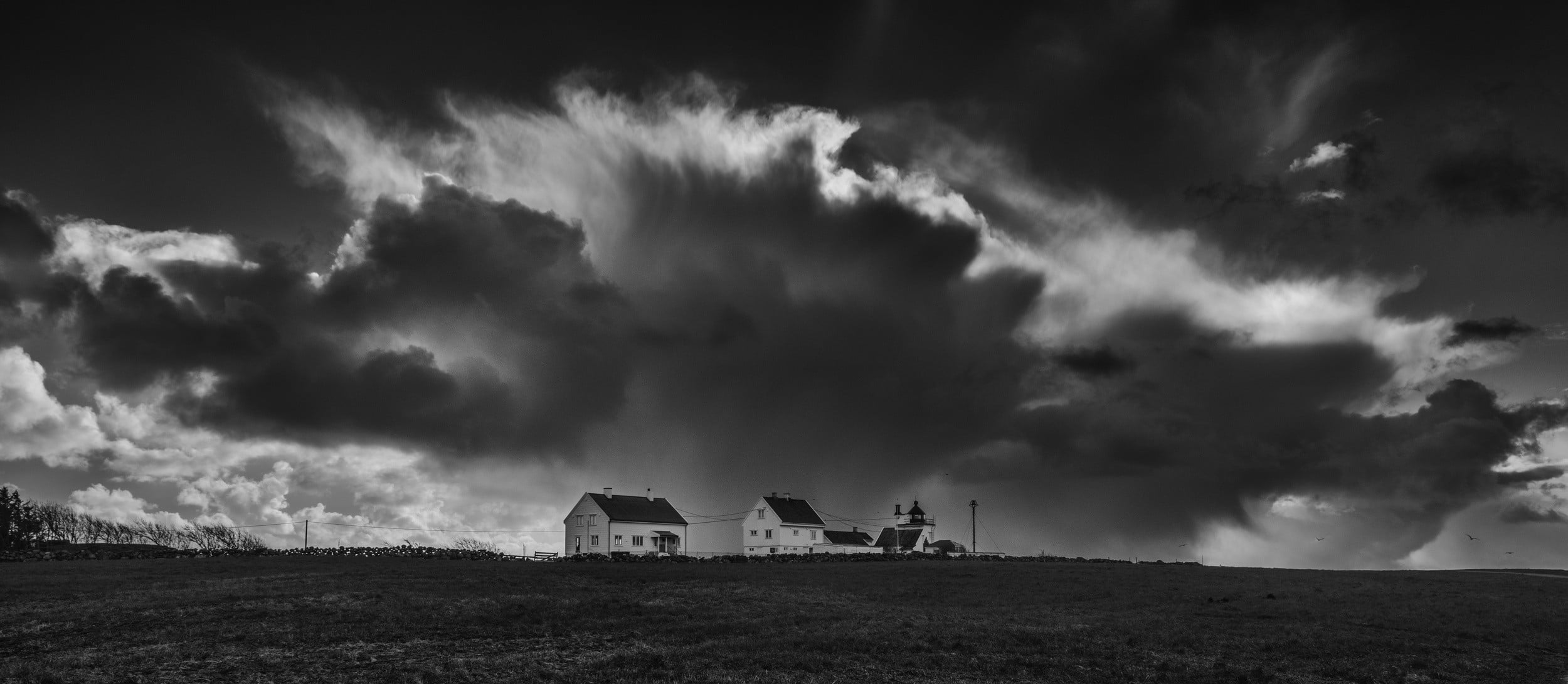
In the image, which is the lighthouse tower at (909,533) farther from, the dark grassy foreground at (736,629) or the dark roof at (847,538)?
the dark grassy foreground at (736,629)

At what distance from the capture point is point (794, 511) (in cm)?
13200

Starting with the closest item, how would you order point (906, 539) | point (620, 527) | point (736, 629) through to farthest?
point (736, 629), point (620, 527), point (906, 539)

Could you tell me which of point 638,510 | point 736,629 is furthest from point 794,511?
point 736,629

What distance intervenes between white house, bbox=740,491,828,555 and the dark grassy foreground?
7378 centimetres

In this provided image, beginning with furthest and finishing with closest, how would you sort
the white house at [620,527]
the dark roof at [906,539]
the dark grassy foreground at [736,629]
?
the dark roof at [906,539] < the white house at [620,527] < the dark grassy foreground at [736,629]

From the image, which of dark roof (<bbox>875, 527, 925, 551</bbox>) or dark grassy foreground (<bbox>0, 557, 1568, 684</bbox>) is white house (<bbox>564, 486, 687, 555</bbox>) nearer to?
dark roof (<bbox>875, 527, 925, 551</bbox>)

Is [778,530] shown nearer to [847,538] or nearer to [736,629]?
[847,538]

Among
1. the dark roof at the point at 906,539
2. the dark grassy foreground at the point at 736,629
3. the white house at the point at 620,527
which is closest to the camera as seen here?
the dark grassy foreground at the point at 736,629

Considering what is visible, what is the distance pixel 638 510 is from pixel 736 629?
313 feet

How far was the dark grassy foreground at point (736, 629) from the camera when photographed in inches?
930

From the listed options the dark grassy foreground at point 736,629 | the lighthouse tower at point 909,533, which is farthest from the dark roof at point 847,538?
the dark grassy foreground at point 736,629

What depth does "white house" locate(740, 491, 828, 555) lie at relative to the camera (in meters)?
127

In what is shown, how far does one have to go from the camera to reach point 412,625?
3061cm

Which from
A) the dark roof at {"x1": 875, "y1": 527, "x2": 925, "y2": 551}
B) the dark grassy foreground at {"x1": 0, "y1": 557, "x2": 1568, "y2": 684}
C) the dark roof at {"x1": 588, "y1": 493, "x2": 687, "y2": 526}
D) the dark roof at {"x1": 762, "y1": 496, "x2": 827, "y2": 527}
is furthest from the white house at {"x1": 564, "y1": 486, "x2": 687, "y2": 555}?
the dark grassy foreground at {"x1": 0, "y1": 557, "x2": 1568, "y2": 684}
